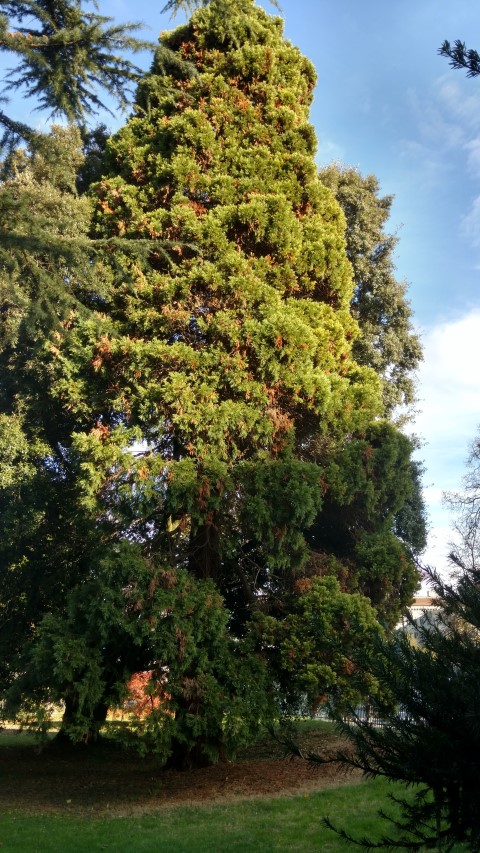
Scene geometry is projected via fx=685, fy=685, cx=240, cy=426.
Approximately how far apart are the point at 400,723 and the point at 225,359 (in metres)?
7.92

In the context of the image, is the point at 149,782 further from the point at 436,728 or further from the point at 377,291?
the point at 377,291

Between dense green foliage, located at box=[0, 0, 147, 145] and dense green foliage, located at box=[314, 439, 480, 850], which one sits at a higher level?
dense green foliage, located at box=[0, 0, 147, 145]

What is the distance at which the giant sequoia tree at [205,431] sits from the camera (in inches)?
373

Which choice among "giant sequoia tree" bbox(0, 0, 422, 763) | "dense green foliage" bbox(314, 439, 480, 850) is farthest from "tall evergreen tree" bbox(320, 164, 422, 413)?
"dense green foliage" bbox(314, 439, 480, 850)

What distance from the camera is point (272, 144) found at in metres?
12.3

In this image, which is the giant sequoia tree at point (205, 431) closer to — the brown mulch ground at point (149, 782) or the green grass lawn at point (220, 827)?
the brown mulch ground at point (149, 782)

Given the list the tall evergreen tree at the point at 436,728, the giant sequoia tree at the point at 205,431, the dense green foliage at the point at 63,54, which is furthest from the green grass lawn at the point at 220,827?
the dense green foliage at the point at 63,54

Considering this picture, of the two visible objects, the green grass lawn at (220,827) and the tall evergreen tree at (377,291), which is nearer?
the green grass lawn at (220,827)

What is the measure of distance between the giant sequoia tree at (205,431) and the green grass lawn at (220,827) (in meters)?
1.00

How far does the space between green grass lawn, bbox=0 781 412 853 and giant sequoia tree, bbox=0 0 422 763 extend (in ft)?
3.28

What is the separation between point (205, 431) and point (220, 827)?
535 cm

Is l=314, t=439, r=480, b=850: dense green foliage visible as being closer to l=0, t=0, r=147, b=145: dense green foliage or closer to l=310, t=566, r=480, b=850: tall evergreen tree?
l=310, t=566, r=480, b=850: tall evergreen tree

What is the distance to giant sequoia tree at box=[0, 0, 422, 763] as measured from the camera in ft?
31.1

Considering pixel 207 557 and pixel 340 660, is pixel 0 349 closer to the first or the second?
pixel 207 557
